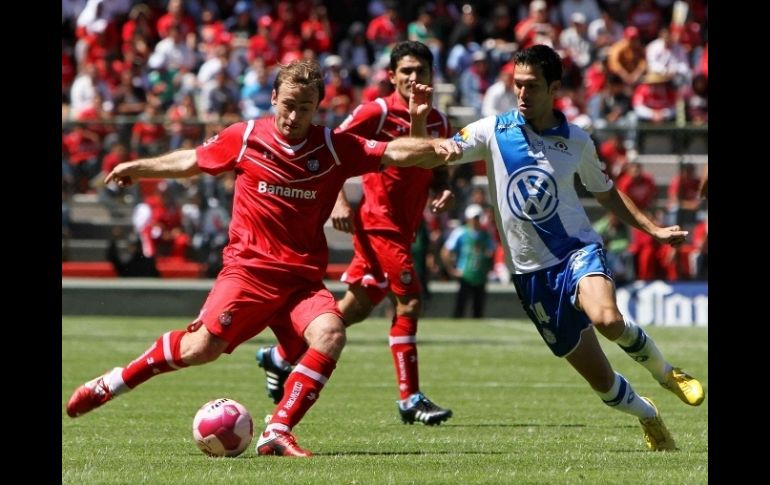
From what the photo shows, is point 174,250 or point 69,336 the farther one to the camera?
point 174,250

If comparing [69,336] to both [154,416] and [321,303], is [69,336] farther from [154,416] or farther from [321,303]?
[321,303]

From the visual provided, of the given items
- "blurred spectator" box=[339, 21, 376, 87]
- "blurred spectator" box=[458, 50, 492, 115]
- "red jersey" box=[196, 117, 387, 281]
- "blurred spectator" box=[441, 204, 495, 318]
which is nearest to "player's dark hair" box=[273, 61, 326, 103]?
"red jersey" box=[196, 117, 387, 281]

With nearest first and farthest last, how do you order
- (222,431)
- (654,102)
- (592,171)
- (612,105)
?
(222,431) < (592,171) < (654,102) < (612,105)

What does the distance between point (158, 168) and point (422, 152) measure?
1.55 metres

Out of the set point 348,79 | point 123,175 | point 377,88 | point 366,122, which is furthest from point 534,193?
point 348,79

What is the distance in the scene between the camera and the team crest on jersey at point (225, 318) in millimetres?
8273

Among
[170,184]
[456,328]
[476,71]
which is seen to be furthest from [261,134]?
[476,71]

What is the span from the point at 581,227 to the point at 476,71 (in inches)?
700

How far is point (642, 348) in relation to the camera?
8578 millimetres

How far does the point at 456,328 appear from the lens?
2084 cm

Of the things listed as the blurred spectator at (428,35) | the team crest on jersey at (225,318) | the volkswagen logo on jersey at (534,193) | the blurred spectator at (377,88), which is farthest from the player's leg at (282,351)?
the blurred spectator at (428,35)

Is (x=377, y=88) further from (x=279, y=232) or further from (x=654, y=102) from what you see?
(x=279, y=232)
